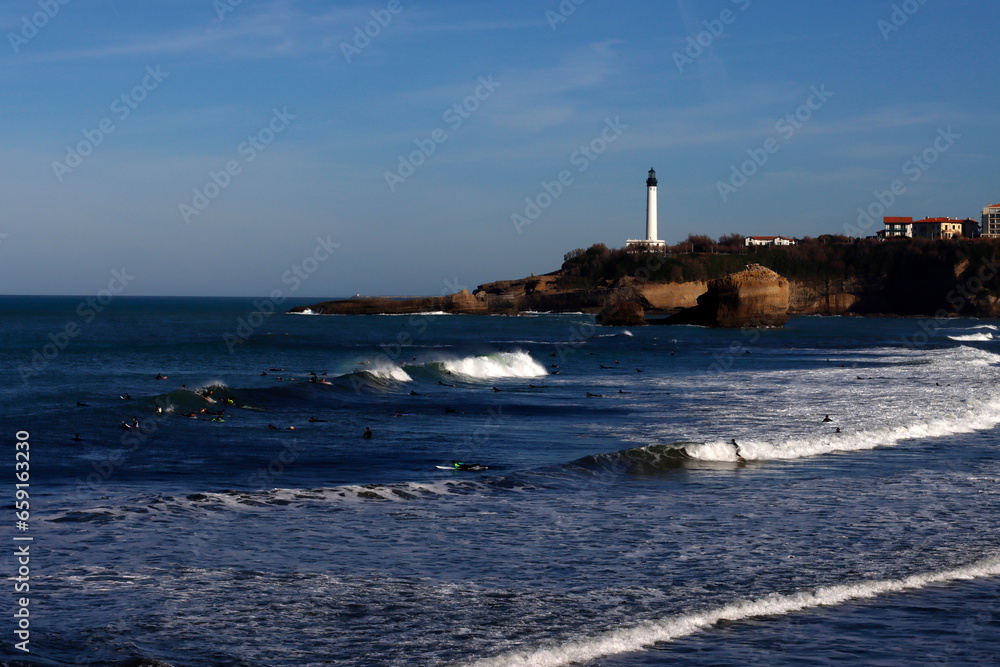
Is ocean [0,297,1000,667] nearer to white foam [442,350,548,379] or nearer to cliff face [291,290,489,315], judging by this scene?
white foam [442,350,548,379]

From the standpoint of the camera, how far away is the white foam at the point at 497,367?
40969 millimetres

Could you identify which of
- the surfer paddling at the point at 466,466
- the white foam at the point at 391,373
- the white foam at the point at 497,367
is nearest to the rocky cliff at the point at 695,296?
the white foam at the point at 497,367

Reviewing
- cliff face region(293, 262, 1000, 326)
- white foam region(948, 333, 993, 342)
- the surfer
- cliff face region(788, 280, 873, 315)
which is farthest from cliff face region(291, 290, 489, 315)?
the surfer

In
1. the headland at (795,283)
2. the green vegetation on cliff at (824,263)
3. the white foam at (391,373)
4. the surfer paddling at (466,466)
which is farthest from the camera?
the green vegetation on cliff at (824,263)

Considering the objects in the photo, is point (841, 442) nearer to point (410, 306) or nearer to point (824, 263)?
point (410, 306)

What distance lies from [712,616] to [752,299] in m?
87.0

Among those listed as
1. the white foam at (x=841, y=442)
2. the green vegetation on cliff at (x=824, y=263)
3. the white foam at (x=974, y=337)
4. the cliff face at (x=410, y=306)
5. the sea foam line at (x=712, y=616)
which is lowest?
the white foam at (x=974, y=337)

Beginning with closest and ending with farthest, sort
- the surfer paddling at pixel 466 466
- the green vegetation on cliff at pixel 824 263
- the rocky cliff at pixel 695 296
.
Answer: the surfer paddling at pixel 466 466 < the rocky cliff at pixel 695 296 < the green vegetation on cliff at pixel 824 263

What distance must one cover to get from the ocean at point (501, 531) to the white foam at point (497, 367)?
488 inches

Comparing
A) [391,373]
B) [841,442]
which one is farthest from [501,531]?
[391,373]

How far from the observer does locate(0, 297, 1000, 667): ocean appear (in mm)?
7664

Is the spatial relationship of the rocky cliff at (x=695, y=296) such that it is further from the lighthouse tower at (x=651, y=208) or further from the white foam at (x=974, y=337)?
the white foam at (x=974, y=337)

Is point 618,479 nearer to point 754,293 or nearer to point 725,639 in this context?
point 725,639

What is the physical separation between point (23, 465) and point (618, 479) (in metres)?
10.8
